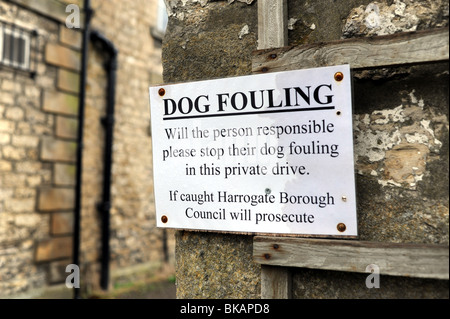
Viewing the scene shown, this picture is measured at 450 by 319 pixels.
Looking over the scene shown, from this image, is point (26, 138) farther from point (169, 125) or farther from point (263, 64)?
point (263, 64)

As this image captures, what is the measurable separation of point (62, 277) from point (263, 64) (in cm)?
536

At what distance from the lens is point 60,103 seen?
6.44 meters

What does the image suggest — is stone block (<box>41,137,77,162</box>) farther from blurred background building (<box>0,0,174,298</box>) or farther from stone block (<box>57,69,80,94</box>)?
stone block (<box>57,69,80,94</box>)

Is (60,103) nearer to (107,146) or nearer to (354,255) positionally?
(107,146)

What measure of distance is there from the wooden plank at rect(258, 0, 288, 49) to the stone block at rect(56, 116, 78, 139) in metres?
5.00

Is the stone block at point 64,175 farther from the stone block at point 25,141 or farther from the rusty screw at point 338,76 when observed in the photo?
the rusty screw at point 338,76

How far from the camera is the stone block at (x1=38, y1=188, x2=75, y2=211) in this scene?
20.0ft

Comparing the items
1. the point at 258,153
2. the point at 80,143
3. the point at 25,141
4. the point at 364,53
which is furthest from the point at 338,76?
the point at 80,143

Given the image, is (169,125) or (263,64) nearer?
(263,64)

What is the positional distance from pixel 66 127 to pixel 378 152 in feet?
18.1

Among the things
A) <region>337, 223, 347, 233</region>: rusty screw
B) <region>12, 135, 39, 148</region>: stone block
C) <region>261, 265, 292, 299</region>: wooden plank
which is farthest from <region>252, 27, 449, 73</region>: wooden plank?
<region>12, 135, 39, 148</region>: stone block
